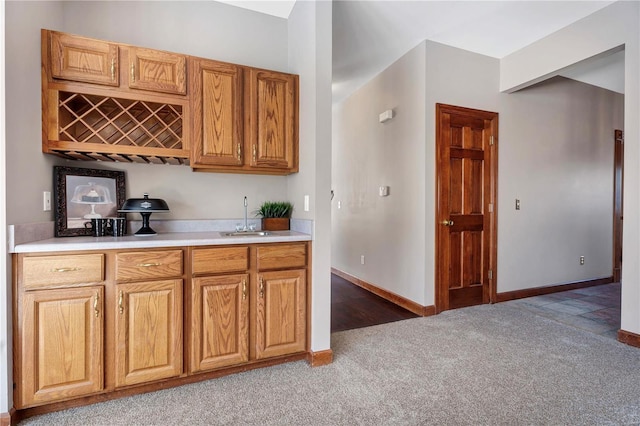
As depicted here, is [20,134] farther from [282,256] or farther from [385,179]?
[385,179]

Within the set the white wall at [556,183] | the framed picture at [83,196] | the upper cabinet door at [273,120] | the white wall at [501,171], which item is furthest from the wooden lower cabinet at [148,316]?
the white wall at [556,183]

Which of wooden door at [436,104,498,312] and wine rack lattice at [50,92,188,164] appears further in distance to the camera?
wooden door at [436,104,498,312]

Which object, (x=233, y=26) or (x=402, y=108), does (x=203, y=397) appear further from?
(x=402, y=108)

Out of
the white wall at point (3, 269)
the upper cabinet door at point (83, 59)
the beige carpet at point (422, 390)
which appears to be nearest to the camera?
the white wall at point (3, 269)

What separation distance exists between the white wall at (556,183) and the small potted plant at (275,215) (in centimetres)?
251

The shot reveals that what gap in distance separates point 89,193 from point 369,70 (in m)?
3.26

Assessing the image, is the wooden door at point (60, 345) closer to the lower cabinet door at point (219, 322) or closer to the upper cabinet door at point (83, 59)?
the lower cabinet door at point (219, 322)

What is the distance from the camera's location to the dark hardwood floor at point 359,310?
310 centimetres

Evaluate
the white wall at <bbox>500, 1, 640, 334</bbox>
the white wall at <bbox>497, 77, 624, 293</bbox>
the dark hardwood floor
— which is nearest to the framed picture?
the dark hardwood floor

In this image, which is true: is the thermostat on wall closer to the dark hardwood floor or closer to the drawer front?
the dark hardwood floor

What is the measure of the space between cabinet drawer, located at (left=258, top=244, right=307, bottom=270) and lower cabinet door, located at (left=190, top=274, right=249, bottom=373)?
0.51ft

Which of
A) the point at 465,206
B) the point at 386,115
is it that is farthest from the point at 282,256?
the point at 386,115

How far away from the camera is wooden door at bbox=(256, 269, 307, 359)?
2.12 m

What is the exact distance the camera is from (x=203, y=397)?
186 centimetres
